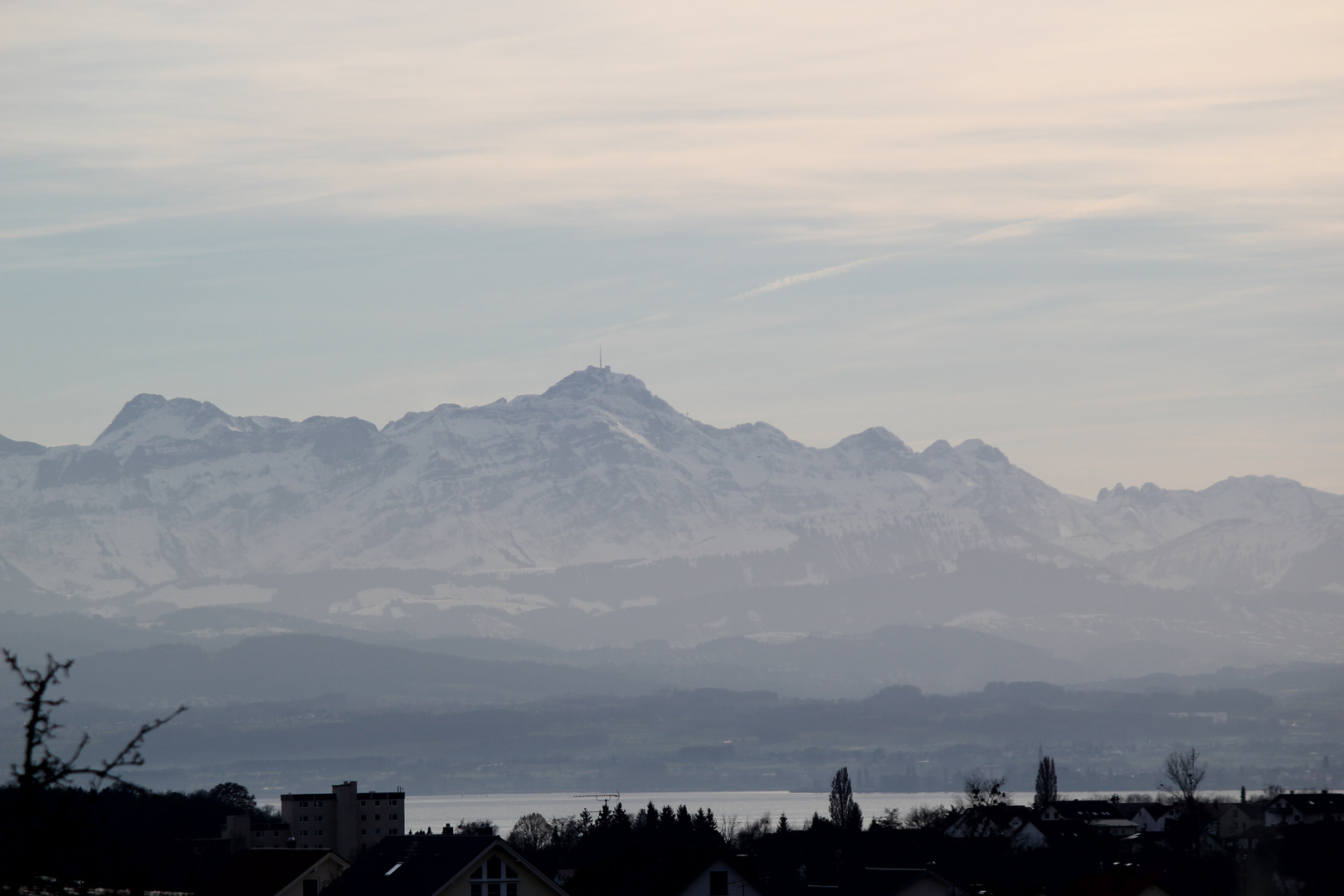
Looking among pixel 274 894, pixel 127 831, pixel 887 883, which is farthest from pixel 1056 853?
pixel 274 894

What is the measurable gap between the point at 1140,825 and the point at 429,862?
102520mm

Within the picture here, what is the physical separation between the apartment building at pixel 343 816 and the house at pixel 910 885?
92.4 metres

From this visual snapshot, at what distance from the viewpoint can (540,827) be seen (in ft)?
557

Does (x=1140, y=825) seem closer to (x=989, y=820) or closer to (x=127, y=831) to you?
(x=989, y=820)

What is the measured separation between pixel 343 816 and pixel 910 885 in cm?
10244

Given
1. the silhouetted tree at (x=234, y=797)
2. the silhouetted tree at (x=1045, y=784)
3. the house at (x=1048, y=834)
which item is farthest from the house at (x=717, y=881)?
the silhouetted tree at (x=234, y=797)

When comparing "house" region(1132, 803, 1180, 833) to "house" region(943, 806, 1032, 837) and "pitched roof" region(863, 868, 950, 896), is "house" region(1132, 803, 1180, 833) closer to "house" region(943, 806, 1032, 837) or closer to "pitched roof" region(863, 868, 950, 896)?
"house" region(943, 806, 1032, 837)

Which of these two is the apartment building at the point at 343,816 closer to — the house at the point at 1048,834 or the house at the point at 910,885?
the house at the point at 1048,834

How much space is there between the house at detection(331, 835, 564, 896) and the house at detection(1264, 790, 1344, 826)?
310 feet

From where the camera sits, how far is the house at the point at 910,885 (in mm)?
65562

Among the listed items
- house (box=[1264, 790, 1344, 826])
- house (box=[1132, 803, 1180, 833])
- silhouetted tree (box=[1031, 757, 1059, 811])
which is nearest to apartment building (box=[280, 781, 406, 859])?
silhouetted tree (box=[1031, 757, 1059, 811])

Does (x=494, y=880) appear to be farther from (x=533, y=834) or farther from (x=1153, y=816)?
(x=533, y=834)

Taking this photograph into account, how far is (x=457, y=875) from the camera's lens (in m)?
38.0

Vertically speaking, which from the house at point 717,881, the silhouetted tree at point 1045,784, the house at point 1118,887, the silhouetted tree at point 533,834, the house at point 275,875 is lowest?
the silhouetted tree at point 533,834
